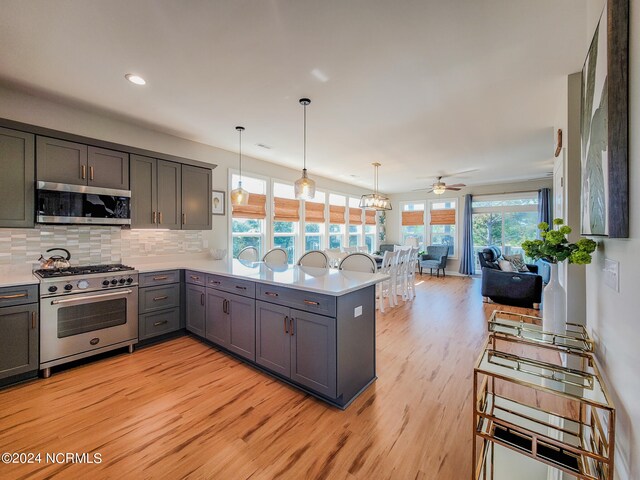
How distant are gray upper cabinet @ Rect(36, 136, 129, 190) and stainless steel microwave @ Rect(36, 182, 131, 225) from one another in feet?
0.35

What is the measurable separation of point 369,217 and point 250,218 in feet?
16.2

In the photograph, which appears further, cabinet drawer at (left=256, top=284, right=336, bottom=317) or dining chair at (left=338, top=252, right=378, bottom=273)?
dining chair at (left=338, top=252, right=378, bottom=273)

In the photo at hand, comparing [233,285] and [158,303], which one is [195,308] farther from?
[233,285]

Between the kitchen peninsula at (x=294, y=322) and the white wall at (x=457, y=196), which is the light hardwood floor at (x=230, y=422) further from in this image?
the white wall at (x=457, y=196)

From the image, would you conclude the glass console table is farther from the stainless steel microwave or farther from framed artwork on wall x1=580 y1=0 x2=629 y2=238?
the stainless steel microwave

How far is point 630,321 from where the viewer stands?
0.93 m

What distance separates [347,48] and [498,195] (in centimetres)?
756

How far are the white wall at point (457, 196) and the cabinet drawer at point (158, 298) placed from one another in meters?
7.89

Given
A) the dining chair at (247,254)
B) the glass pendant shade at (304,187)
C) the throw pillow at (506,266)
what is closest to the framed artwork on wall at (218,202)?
the dining chair at (247,254)

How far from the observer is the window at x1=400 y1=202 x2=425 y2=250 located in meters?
9.27

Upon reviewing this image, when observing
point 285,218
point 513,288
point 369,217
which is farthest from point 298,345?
point 369,217

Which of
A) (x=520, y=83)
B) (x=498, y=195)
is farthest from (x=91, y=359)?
(x=498, y=195)

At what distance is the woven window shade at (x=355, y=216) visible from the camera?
26.7 ft

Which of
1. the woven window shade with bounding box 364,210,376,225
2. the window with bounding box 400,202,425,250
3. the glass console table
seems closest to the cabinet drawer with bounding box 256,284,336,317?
the glass console table
